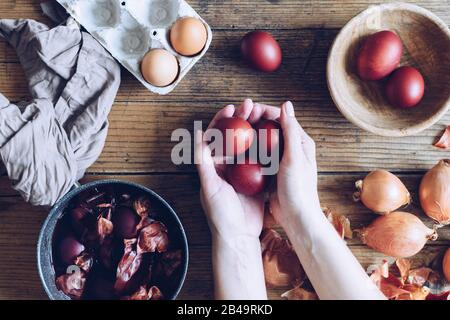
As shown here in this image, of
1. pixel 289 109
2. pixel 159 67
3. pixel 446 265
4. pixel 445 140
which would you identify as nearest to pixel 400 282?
pixel 446 265

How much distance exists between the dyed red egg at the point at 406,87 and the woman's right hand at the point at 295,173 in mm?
184

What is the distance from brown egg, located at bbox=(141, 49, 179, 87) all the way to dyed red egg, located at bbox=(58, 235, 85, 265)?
344mm

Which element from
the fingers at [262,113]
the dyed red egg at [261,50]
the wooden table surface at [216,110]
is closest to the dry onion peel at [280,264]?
the wooden table surface at [216,110]

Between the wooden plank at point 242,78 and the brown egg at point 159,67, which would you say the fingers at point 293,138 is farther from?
the brown egg at point 159,67

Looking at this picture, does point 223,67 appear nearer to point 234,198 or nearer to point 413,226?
point 234,198

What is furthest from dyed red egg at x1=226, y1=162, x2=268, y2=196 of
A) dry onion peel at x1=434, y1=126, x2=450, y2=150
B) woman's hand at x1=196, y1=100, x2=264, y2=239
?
dry onion peel at x1=434, y1=126, x2=450, y2=150

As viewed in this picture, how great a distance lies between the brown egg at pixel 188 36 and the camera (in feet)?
3.32

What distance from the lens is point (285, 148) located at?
987mm

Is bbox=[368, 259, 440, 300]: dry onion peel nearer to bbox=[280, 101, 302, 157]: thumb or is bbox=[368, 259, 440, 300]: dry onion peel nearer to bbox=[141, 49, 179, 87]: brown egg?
bbox=[280, 101, 302, 157]: thumb

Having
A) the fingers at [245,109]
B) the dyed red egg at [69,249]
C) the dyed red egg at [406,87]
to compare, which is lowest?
the dyed red egg at [69,249]

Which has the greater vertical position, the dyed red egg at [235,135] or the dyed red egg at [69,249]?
the dyed red egg at [235,135]

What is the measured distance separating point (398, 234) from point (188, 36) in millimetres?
558
